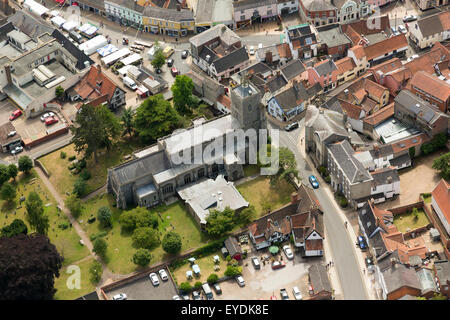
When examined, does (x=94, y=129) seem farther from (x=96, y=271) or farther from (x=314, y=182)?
(x=314, y=182)

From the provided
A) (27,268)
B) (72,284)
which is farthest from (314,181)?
(27,268)

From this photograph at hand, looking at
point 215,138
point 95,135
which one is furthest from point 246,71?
point 95,135

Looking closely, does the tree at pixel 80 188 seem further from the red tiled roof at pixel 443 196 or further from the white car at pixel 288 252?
the red tiled roof at pixel 443 196

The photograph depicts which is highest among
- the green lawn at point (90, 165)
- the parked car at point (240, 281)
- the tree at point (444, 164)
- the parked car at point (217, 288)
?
the tree at point (444, 164)

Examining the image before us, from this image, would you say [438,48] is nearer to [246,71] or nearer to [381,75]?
[381,75]

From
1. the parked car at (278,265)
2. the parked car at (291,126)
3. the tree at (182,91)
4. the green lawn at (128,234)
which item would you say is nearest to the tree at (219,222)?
the green lawn at (128,234)

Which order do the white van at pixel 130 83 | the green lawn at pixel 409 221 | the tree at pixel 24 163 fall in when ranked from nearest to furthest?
the green lawn at pixel 409 221 < the tree at pixel 24 163 < the white van at pixel 130 83
